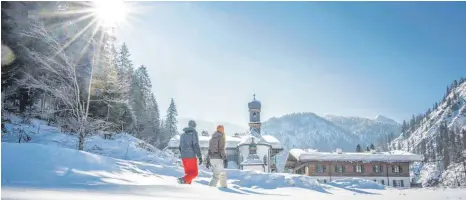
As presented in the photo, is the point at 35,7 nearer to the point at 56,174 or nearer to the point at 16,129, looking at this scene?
the point at 16,129

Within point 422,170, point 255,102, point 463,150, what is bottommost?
point 422,170

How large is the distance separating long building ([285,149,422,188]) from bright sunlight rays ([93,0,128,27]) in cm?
4014

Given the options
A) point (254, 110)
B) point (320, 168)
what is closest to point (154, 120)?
point (254, 110)

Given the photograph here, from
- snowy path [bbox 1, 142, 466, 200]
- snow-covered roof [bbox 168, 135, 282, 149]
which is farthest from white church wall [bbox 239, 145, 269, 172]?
snowy path [bbox 1, 142, 466, 200]

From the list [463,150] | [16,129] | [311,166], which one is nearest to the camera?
[16,129]

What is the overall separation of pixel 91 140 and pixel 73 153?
521 inches

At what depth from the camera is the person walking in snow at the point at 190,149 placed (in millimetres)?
9453

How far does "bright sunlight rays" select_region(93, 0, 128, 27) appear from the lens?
16344 millimetres

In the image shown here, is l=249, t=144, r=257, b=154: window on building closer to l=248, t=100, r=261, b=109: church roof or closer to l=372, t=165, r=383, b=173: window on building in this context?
l=248, t=100, r=261, b=109: church roof

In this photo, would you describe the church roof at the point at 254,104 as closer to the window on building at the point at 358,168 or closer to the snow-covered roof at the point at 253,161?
the snow-covered roof at the point at 253,161

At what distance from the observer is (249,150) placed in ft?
186

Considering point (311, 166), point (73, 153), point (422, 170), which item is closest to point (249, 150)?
point (311, 166)

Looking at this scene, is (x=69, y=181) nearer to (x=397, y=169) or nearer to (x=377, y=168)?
(x=377, y=168)

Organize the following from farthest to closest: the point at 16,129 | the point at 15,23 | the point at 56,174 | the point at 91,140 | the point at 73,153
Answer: the point at 91,140 → the point at 15,23 → the point at 16,129 → the point at 73,153 → the point at 56,174
